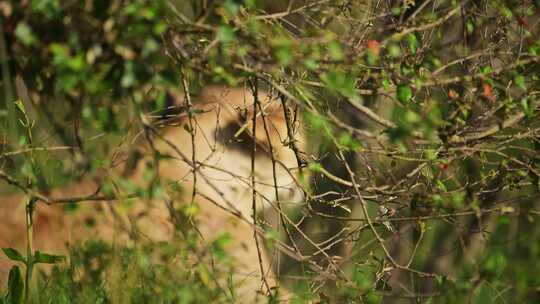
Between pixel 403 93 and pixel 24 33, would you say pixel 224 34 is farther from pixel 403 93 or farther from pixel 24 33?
pixel 403 93

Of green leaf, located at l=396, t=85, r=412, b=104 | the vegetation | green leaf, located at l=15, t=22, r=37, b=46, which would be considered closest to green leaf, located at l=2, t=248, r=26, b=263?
the vegetation

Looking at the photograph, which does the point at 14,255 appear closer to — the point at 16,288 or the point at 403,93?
the point at 16,288

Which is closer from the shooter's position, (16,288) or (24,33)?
(24,33)

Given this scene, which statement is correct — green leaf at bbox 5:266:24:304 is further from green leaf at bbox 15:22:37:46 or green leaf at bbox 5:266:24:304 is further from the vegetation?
green leaf at bbox 15:22:37:46

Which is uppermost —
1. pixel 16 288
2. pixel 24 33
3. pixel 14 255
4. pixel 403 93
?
pixel 24 33

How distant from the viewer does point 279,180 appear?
511 centimetres

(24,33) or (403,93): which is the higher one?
(24,33)

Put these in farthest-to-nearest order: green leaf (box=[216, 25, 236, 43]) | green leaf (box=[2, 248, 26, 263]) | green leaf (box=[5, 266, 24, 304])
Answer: green leaf (box=[5, 266, 24, 304]) < green leaf (box=[2, 248, 26, 263]) < green leaf (box=[216, 25, 236, 43])

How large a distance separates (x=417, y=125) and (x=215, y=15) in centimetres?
66

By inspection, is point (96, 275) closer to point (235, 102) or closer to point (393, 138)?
point (393, 138)

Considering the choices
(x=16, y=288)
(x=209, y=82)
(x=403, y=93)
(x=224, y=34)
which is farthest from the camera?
(x=16, y=288)

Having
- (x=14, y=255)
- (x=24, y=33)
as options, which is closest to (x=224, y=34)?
(x=24, y=33)

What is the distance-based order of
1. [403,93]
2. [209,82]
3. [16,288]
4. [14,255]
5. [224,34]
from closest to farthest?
[224,34], [403,93], [209,82], [14,255], [16,288]

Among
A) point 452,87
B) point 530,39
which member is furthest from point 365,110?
point 530,39
